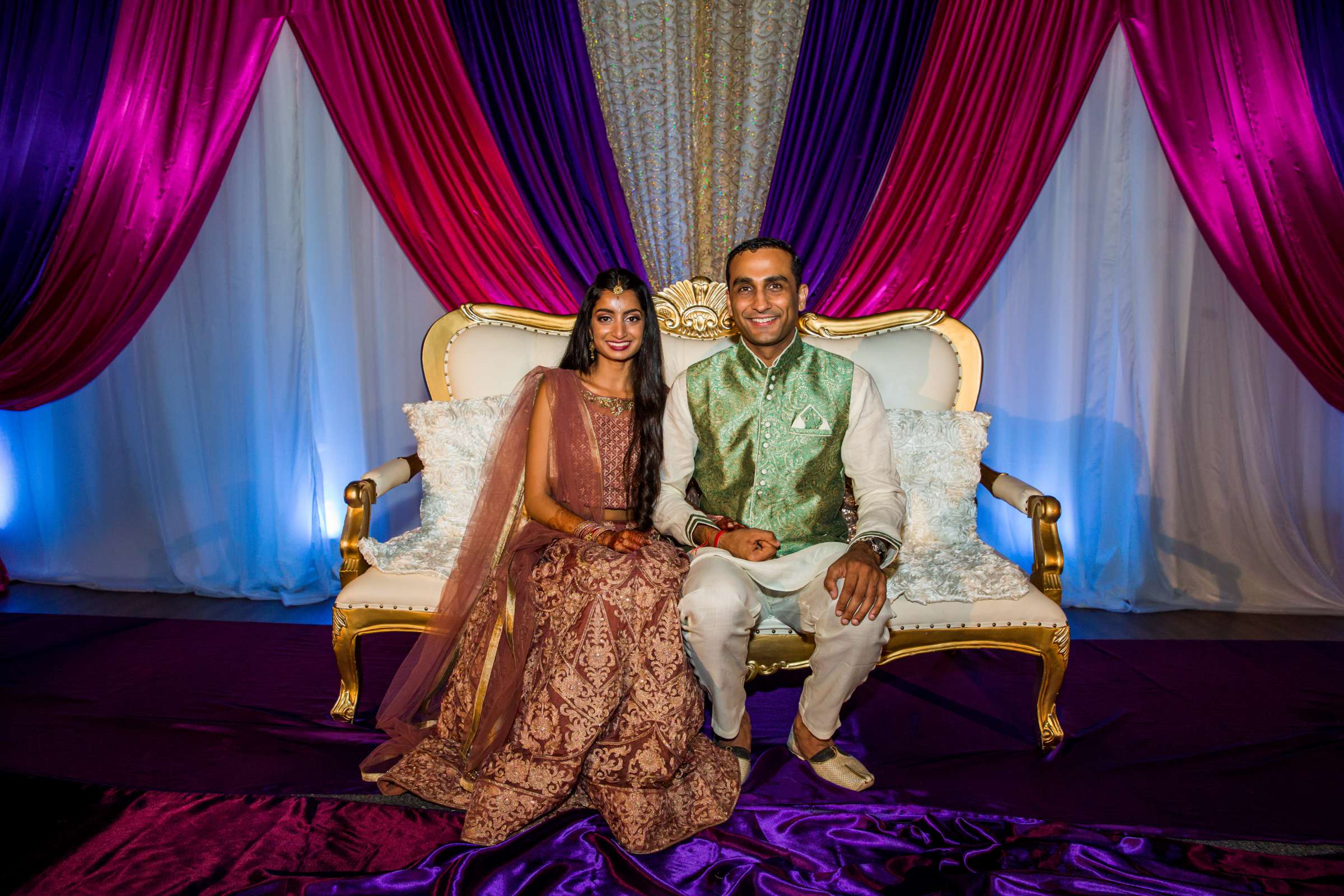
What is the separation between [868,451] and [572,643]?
1.16 metres

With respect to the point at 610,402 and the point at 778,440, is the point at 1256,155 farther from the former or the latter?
the point at 610,402

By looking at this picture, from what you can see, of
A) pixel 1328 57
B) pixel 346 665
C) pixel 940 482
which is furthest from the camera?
pixel 1328 57

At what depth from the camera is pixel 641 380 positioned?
2869 millimetres

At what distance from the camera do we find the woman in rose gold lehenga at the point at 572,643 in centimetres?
216

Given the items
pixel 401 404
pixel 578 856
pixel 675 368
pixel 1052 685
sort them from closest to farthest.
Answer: pixel 578 856 → pixel 1052 685 → pixel 675 368 → pixel 401 404

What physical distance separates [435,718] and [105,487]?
10.0 ft

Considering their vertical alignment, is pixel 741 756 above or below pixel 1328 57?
below

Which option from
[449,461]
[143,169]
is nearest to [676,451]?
[449,461]

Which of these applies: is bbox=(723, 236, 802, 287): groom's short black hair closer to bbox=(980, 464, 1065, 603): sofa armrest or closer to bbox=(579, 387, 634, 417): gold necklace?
bbox=(579, 387, 634, 417): gold necklace

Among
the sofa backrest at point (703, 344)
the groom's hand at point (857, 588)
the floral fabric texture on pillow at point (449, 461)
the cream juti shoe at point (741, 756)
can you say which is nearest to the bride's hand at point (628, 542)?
the groom's hand at point (857, 588)

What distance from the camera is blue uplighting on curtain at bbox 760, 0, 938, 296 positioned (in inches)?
146

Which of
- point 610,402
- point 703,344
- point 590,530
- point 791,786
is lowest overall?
point 791,786

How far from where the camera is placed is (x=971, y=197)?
3775 mm

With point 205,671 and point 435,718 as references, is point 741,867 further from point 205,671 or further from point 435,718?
point 205,671
